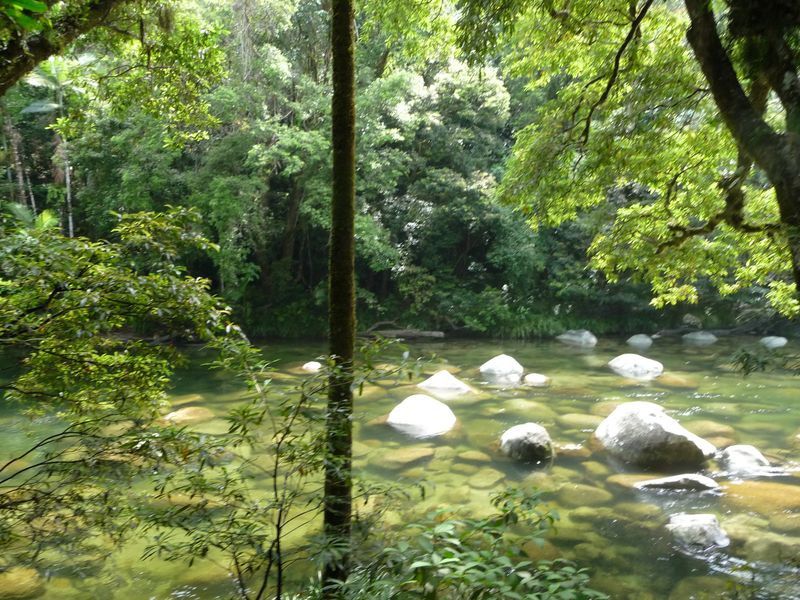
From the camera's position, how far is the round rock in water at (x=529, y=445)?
733 centimetres

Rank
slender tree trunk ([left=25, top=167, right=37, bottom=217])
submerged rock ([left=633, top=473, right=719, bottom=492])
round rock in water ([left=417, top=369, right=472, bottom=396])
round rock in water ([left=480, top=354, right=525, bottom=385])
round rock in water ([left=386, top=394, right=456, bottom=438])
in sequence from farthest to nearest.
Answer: slender tree trunk ([left=25, top=167, right=37, bottom=217]) → round rock in water ([left=480, top=354, right=525, bottom=385]) → round rock in water ([left=417, top=369, right=472, bottom=396]) → round rock in water ([left=386, top=394, right=456, bottom=438]) → submerged rock ([left=633, top=473, right=719, bottom=492])

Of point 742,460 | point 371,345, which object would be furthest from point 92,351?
point 742,460

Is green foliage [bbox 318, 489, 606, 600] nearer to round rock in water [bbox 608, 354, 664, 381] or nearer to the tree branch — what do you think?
the tree branch

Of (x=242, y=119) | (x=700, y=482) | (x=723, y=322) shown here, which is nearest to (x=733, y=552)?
(x=700, y=482)

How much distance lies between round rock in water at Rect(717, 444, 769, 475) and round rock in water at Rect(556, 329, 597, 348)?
9889 mm

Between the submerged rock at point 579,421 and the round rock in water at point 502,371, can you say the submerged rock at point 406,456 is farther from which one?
the round rock in water at point 502,371

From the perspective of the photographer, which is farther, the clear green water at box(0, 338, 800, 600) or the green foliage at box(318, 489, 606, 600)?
the clear green water at box(0, 338, 800, 600)

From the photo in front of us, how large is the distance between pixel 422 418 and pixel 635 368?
649 cm

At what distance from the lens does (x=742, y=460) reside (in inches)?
278

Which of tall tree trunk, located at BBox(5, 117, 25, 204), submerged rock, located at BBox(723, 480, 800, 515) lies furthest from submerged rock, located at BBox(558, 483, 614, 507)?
tall tree trunk, located at BBox(5, 117, 25, 204)

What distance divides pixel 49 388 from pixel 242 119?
38.4 feet

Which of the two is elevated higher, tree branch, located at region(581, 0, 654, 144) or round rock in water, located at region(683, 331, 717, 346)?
tree branch, located at region(581, 0, 654, 144)

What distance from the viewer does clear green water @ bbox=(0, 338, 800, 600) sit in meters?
4.63

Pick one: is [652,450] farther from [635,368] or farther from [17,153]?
[17,153]
